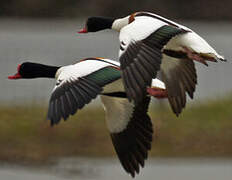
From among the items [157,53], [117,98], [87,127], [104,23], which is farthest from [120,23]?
[87,127]

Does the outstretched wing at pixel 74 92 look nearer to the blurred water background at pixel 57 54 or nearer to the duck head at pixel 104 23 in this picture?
the duck head at pixel 104 23

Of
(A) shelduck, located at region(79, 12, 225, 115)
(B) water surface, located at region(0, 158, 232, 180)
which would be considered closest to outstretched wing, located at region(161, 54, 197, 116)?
(A) shelduck, located at region(79, 12, 225, 115)

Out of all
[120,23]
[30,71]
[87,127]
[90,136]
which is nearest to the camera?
[120,23]

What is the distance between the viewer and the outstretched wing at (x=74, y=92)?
8242 mm

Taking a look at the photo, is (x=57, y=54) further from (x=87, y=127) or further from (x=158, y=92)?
(x=158, y=92)

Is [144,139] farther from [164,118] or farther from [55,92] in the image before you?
[164,118]

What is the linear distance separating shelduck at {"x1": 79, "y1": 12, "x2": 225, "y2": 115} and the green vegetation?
12.2ft

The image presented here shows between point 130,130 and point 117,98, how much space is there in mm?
285

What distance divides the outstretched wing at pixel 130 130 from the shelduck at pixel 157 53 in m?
0.29

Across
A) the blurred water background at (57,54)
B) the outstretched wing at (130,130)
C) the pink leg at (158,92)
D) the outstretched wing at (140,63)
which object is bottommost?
the blurred water background at (57,54)

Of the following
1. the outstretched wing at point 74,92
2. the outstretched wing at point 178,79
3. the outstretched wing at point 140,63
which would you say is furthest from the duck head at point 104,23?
the outstretched wing at point 140,63

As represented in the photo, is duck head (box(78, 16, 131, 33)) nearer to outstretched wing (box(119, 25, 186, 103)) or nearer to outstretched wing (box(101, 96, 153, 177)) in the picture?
outstretched wing (box(101, 96, 153, 177))

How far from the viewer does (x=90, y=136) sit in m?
13.7

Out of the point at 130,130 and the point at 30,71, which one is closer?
the point at 130,130
